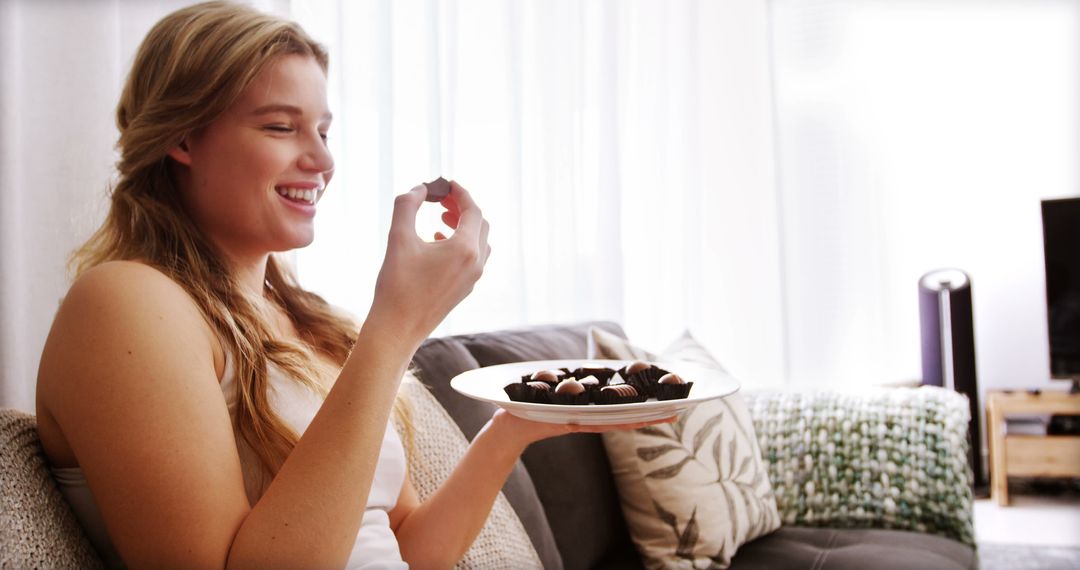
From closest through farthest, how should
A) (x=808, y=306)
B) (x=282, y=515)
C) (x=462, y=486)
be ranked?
(x=282, y=515)
(x=462, y=486)
(x=808, y=306)

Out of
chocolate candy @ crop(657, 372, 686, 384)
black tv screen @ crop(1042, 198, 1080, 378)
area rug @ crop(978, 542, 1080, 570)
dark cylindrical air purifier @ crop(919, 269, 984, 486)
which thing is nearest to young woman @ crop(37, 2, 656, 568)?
chocolate candy @ crop(657, 372, 686, 384)

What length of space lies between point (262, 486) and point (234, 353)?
0.16 metres

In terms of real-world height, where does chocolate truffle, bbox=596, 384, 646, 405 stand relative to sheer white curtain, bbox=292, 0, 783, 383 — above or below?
below

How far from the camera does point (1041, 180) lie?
11.6 ft

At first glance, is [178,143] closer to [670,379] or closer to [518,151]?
[670,379]

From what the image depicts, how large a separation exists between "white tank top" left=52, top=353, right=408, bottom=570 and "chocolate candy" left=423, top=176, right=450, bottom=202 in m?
0.29

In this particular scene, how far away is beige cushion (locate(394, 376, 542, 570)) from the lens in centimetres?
123

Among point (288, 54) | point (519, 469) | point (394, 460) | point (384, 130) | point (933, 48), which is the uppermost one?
point (933, 48)

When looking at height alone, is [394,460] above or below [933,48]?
below

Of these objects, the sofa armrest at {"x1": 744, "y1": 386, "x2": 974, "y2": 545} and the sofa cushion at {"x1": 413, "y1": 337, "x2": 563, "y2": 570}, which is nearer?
the sofa cushion at {"x1": 413, "y1": 337, "x2": 563, "y2": 570}

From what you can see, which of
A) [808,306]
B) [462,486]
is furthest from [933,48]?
[462,486]

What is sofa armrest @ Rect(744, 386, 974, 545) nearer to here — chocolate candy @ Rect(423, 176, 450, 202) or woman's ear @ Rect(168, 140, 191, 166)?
chocolate candy @ Rect(423, 176, 450, 202)

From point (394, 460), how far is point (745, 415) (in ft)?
3.37

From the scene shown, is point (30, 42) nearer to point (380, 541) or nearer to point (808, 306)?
point (380, 541)
